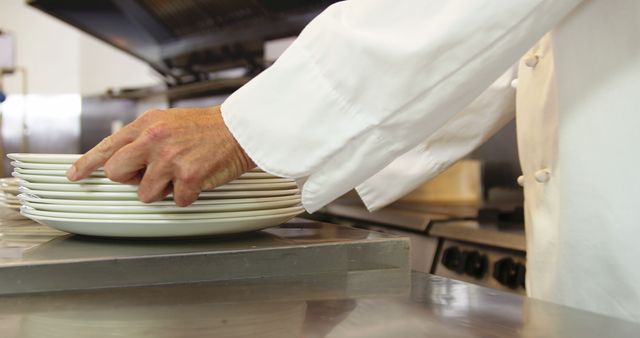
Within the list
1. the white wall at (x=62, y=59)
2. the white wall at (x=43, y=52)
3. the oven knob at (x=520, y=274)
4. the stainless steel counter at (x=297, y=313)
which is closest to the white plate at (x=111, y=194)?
the stainless steel counter at (x=297, y=313)

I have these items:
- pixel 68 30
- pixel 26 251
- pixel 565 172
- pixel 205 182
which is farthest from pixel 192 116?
pixel 68 30

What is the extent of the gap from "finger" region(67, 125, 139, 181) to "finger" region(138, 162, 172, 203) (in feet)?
0.13

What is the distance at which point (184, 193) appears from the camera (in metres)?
0.63

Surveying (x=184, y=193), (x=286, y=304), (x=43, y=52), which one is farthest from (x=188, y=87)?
(x=286, y=304)

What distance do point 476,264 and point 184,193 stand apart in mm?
855

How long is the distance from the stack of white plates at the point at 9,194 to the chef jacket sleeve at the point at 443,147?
54 cm

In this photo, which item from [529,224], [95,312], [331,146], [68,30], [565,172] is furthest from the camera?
[68,30]

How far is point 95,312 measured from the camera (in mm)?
505

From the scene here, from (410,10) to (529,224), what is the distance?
0.42 metres

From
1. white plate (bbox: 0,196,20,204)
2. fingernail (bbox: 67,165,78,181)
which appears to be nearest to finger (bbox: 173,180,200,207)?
fingernail (bbox: 67,165,78,181)

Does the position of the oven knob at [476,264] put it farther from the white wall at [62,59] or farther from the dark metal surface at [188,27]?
the white wall at [62,59]

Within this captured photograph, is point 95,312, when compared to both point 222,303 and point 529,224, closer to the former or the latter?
point 222,303

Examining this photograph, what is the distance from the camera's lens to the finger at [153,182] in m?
0.63

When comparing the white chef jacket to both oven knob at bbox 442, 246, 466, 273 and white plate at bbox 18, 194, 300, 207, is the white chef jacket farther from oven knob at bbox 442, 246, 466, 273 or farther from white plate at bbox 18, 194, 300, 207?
oven knob at bbox 442, 246, 466, 273
